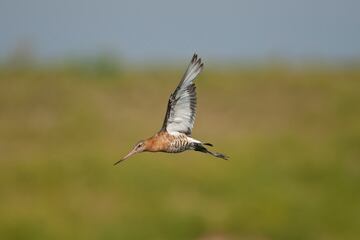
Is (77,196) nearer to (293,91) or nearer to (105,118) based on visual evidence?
(105,118)

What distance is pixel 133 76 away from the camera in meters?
33.1

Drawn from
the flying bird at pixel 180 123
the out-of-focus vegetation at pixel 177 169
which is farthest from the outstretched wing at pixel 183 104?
the out-of-focus vegetation at pixel 177 169

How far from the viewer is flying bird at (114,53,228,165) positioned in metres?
10.5

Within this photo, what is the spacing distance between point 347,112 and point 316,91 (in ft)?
5.88

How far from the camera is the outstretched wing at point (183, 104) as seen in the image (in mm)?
10714

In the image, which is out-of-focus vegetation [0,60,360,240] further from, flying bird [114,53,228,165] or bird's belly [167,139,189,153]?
bird's belly [167,139,189,153]

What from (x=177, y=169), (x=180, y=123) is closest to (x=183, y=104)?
Result: (x=180, y=123)

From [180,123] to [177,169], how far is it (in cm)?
1300

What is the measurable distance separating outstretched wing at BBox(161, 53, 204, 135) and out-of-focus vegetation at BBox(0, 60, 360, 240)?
11026mm

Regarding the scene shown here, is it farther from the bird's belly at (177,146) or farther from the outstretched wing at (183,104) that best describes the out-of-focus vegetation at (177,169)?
the bird's belly at (177,146)

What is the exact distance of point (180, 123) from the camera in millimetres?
10820

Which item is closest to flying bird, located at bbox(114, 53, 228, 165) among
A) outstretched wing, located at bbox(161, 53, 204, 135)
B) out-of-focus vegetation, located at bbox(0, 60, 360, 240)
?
outstretched wing, located at bbox(161, 53, 204, 135)

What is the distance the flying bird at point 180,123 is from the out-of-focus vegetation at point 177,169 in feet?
36.2

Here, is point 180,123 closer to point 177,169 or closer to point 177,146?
point 177,146
